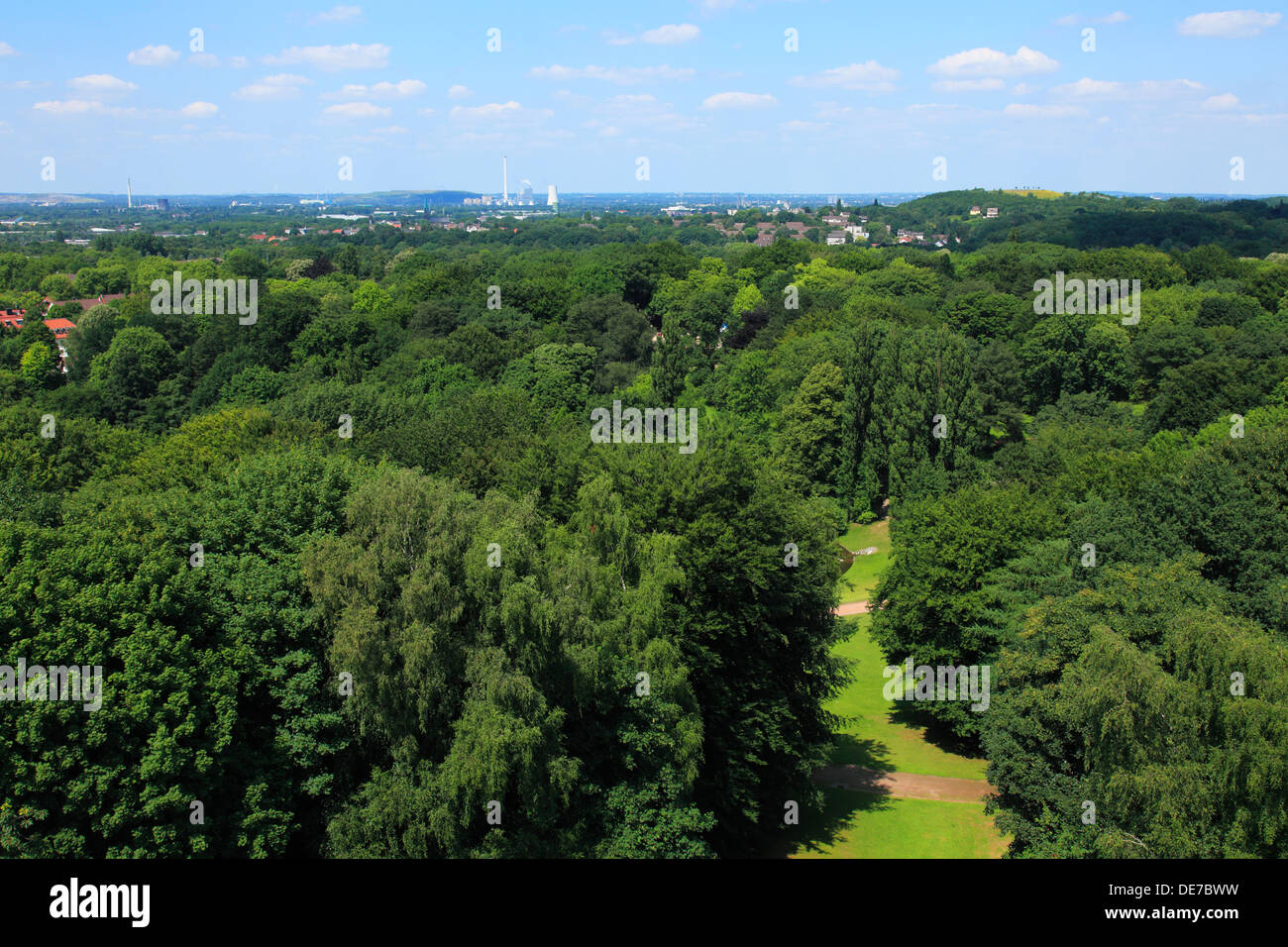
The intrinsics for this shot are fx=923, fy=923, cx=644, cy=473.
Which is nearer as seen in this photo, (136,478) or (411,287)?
(136,478)

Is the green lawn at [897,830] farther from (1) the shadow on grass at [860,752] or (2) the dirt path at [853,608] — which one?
(2) the dirt path at [853,608]

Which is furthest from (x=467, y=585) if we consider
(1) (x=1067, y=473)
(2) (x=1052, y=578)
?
(1) (x=1067, y=473)

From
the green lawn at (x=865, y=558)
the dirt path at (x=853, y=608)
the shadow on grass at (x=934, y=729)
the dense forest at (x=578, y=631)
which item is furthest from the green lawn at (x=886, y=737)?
the green lawn at (x=865, y=558)

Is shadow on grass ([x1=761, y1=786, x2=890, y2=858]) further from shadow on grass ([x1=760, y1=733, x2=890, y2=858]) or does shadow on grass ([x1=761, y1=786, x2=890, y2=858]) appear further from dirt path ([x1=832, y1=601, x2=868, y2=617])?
dirt path ([x1=832, y1=601, x2=868, y2=617])

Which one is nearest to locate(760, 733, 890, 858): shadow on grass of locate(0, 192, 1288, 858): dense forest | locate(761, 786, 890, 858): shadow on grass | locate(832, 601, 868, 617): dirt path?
locate(761, 786, 890, 858): shadow on grass

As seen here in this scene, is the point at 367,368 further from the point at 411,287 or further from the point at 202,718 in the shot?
the point at 202,718
